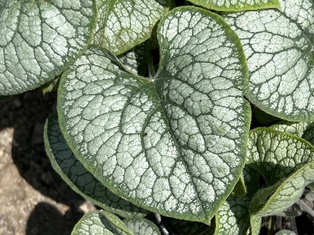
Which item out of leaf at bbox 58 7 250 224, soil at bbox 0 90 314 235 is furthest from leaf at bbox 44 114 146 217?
soil at bbox 0 90 314 235

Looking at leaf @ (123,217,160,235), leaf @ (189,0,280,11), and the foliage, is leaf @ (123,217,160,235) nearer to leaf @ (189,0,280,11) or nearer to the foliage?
the foliage

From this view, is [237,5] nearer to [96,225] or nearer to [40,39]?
[40,39]

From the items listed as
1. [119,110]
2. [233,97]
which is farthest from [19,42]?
[233,97]

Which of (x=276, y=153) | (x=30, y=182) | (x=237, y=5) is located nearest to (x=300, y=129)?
(x=276, y=153)


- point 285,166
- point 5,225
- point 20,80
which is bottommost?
point 5,225

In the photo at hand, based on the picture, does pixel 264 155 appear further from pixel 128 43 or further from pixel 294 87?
pixel 128 43

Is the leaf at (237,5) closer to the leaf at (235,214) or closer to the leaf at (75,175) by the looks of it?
the leaf at (235,214)
